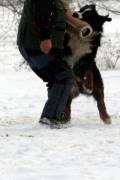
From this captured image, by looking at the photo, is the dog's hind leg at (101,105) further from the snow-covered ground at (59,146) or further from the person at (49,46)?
the person at (49,46)

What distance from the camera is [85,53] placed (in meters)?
6.21

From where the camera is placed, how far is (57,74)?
5.94 m

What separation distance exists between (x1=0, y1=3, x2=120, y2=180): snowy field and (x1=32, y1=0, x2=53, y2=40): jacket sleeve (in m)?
1.02

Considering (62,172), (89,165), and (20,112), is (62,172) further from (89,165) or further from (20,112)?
(20,112)

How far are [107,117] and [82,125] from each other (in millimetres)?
361

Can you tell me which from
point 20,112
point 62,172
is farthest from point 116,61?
point 62,172

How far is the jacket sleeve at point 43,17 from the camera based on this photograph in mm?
5688

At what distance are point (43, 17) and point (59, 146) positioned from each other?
1436mm

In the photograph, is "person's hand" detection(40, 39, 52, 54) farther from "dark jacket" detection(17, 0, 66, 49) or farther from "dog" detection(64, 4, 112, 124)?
"dog" detection(64, 4, 112, 124)

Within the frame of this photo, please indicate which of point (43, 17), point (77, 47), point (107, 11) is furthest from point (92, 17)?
point (107, 11)

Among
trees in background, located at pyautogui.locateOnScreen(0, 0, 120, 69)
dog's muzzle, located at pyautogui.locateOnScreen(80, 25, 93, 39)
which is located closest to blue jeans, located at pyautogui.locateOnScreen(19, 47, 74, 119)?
dog's muzzle, located at pyautogui.locateOnScreen(80, 25, 93, 39)

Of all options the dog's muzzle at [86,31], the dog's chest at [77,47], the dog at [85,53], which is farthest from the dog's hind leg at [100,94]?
the dog's muzzle at [86,31]

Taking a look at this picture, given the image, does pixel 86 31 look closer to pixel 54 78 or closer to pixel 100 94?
pixel 54 78

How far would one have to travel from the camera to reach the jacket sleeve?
5.69 metres
